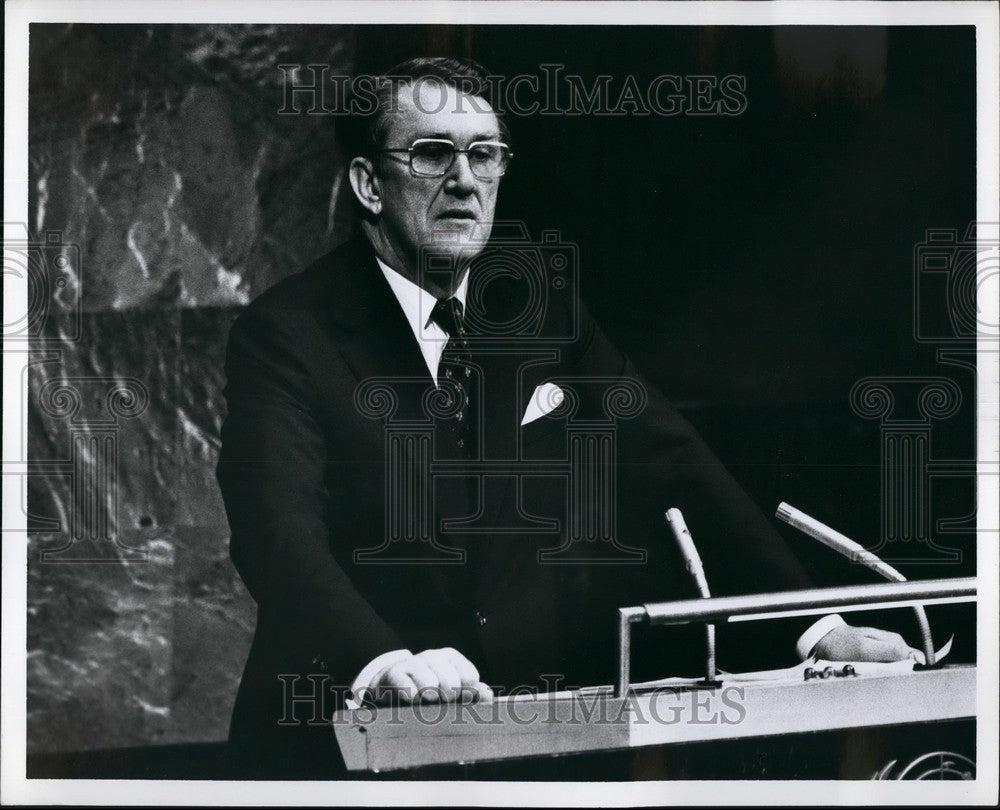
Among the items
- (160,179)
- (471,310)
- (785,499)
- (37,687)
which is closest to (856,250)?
(785,499)

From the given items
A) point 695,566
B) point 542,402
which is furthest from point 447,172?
point 695,566

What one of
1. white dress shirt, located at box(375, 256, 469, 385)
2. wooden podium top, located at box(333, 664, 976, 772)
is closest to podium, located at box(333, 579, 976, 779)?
wooden podium top, located at box(333, 664, 976, 772)

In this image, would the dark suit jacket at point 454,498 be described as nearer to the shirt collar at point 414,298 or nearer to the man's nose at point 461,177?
the shirt collar at point 414,298

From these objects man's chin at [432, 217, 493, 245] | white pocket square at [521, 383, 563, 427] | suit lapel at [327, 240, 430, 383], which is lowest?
white pocket square at [521, 383, 563, 427]

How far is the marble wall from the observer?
326cm

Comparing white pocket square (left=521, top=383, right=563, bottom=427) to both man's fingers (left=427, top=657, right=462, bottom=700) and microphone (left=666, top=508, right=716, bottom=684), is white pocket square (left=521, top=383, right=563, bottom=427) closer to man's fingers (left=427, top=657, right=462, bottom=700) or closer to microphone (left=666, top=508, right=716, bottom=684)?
microphone (left=666, top=508, right=716, bottom=684)

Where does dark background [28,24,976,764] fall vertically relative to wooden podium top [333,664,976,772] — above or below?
above

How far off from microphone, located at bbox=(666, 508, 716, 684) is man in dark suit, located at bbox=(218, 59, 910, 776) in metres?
0.03

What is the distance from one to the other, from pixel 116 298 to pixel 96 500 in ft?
1.82

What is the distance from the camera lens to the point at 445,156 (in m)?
3.24

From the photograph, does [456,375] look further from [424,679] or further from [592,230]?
[424,679]

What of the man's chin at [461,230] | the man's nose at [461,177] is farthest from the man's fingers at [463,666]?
the man's nose at [461,177]

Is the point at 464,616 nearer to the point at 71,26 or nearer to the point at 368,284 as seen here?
the point at 368,284

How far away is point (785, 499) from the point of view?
3262 mm
